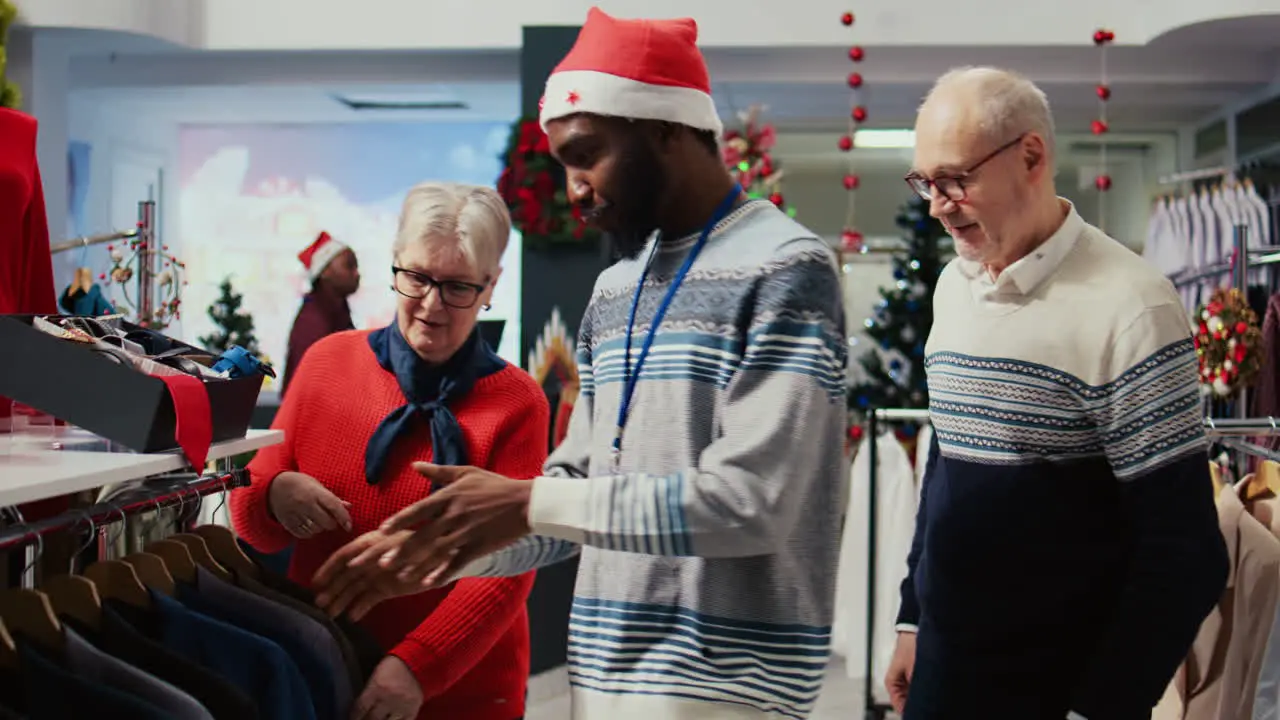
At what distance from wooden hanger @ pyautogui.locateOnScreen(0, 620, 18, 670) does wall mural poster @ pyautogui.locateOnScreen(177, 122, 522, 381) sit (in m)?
8.12

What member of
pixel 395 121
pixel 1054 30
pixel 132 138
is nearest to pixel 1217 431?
pixel 1054 30

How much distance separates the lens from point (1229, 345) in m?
4.66

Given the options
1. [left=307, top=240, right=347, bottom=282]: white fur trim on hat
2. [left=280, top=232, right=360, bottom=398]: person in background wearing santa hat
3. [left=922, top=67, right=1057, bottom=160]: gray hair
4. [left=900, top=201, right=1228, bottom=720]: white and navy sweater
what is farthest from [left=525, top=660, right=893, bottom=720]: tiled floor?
[left=922, top=67, right=1057, bottom=160]: gray hair

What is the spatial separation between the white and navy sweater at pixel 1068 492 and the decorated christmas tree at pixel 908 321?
5.33 meters

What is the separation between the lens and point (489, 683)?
6.39 ft

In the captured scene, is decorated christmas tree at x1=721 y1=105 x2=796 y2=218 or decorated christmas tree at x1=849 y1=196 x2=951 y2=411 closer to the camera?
decorated christmas tree at x1=721 y1=105 x2=796 y2=218

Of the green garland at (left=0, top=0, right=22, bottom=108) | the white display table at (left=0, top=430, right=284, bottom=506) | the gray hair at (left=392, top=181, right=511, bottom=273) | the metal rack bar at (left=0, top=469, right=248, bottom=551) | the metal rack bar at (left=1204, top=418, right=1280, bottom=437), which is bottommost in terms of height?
the metal rack bar at (left=0, top=469, right=248, bottom=551)

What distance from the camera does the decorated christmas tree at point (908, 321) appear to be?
23.6 ft

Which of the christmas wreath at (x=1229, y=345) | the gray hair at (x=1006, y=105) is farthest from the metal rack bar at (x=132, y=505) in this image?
the christmas wreath at (x=1229, y=345)

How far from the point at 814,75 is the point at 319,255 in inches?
114

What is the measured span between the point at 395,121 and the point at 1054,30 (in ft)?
15.8

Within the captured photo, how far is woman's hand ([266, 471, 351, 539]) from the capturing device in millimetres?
1904

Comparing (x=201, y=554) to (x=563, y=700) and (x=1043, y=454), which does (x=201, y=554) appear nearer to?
(x=1043, y=454)

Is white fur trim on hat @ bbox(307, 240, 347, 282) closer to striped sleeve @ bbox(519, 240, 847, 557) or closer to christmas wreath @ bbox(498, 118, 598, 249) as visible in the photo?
christmas wreath @ bbox(498, 118, 598, 249)
